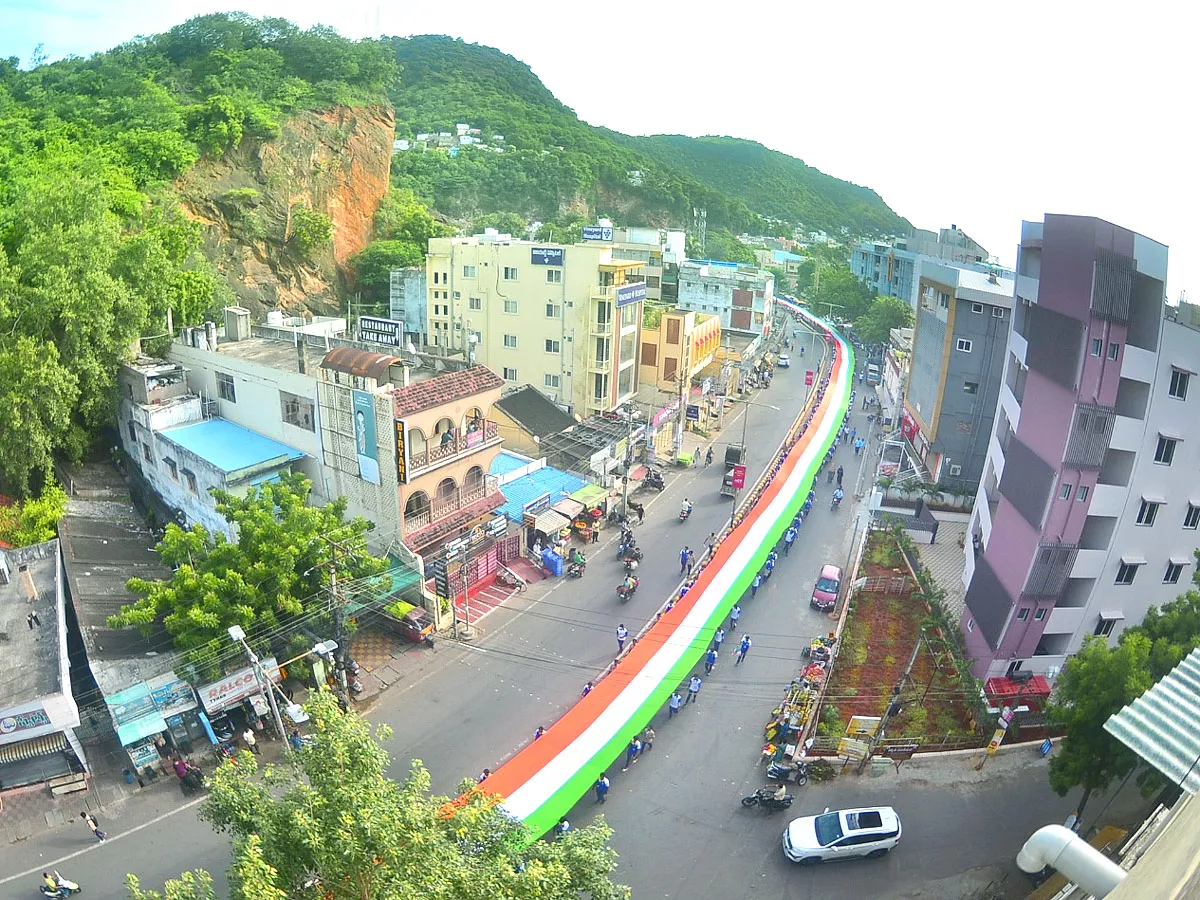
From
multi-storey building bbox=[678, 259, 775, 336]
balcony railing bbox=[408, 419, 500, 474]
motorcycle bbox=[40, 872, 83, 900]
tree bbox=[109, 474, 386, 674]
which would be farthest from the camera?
multi-storey building bbox=[678, 259, 775, 336]

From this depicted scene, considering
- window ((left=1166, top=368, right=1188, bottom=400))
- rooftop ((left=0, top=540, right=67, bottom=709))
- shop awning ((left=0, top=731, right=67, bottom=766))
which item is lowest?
shop awning ((left=0, top=731, right=67, bottom=766))

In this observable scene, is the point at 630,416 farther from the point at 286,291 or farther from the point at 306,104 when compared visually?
the point at 306,104

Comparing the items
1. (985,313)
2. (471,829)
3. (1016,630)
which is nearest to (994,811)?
(1016,630)

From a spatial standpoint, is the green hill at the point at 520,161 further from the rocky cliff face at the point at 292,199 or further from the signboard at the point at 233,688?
the signboard at the point at 233,688

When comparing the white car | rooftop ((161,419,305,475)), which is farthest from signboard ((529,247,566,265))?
the white car

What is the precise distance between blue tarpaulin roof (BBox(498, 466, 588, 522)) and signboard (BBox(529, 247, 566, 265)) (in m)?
14.7

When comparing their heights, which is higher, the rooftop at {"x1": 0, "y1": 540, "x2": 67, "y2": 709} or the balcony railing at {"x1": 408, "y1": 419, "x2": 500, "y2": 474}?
the balcony railing at {"x1": 408, "y1": 419, "x2": 500, "y2": 474}

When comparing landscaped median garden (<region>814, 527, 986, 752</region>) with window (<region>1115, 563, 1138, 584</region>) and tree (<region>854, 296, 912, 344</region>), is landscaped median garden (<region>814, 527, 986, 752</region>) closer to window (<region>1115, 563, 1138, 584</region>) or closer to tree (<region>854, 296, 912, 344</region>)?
window (<region>1115, 563, 1138, 584</region>)

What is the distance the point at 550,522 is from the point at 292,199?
40342 millimetres

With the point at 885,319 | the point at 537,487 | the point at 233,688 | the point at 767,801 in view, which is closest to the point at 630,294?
the point at 537,487

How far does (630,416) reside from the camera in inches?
1665

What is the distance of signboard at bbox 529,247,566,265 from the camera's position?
44719mm

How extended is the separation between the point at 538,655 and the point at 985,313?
92.2ft

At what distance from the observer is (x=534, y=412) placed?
138 feet
